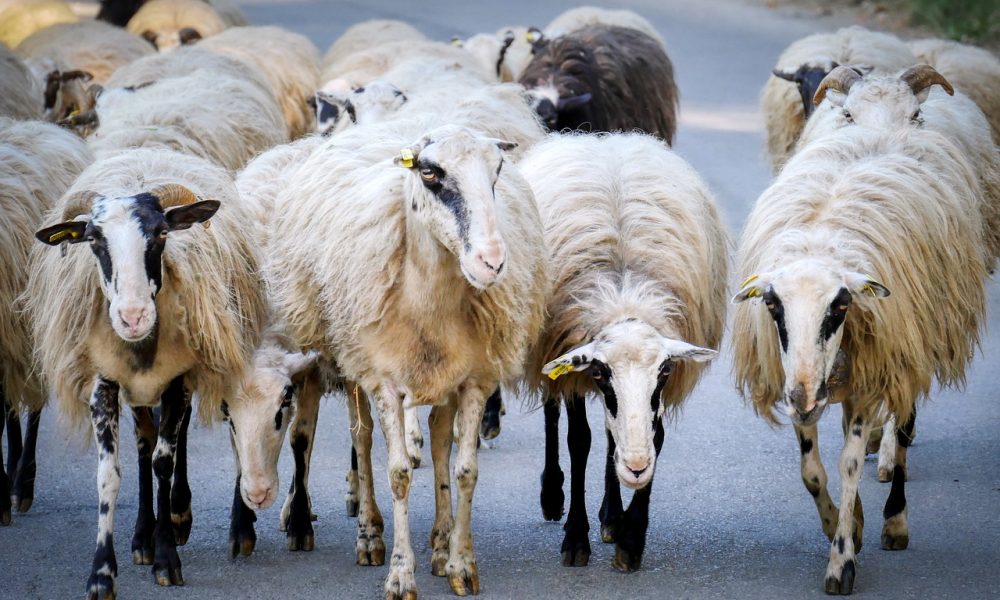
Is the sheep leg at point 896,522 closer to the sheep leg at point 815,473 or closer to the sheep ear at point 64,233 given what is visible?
the sheep leg at point 815,473

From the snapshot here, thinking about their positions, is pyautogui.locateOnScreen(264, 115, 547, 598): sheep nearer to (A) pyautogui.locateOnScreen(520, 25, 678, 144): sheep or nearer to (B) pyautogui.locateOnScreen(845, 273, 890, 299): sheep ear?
(B) pyautogui.locateOnScreen(845, 273, 890, 299): sheep ear

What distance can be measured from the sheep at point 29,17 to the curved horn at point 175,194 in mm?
10936

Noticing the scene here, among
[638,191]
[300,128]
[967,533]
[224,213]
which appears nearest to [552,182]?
[638,191]

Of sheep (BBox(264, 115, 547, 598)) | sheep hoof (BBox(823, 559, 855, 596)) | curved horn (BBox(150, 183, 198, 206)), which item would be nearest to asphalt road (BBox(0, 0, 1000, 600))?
sheep hoof (BBox(823, 559, 855, 596))

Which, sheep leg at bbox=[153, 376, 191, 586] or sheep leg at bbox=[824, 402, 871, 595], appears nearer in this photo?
sheep leg at bbox=[824, 402, 871, 595]

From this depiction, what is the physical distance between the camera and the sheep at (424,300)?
529cm

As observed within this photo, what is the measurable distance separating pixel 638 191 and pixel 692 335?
0.83 meters

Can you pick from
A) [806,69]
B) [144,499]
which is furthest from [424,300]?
[806,69]

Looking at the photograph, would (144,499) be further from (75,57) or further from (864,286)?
(75,57)

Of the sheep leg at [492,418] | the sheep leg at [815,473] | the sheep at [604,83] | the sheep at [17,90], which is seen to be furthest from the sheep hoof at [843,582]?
the sheep at [17,90]

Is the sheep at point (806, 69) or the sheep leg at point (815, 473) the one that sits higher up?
the sheep at point (806, 69)

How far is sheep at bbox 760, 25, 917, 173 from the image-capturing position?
1021 centimetres

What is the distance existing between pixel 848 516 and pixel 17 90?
7.24 metres

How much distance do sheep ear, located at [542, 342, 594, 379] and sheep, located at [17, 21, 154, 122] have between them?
636 cm
